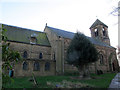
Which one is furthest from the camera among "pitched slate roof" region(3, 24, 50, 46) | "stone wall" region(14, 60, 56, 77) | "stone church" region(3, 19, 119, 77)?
"pitched slate roof" region(3, 24, 50, 46)

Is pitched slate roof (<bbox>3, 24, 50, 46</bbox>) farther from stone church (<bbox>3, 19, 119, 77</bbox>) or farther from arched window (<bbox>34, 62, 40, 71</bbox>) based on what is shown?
arched window (<bbox>34, 62, 40, 71</bbox>)

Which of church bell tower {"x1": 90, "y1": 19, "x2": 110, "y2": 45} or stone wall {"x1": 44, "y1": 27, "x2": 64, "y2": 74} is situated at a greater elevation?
church bell tower {"x1": 90, "y1": 19, "x2": 110, "y2": 45}

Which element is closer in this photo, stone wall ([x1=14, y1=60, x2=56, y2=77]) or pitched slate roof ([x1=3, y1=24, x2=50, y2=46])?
stone wall ([x1=14, y1=60, x2=56, y2=77])

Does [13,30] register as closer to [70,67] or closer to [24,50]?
[24,50]

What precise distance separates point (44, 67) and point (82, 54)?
7.86 m

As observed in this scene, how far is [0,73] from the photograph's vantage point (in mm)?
3141

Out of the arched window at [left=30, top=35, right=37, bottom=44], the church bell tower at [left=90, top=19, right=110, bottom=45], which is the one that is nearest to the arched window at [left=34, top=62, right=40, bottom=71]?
the arched window at [left=30, top=35, right=37, bottom=44]

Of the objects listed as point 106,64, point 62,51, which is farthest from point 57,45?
point 106,64

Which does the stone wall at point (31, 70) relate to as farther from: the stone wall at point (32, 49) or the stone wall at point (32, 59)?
the stone wall at point (32, 49)

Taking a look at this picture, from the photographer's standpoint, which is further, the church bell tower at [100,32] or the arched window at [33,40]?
the church bell tower at [100,32]

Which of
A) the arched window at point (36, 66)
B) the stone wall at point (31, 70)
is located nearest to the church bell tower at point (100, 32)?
the stone wall at point (31, 70)

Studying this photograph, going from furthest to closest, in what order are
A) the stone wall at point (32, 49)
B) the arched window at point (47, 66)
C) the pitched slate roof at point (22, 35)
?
the pitched slate roof at point (22, 35)
the stone wall at point (32, 49)
the arched window at point (47, 66)

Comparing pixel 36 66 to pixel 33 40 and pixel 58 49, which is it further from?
pixel 33 40

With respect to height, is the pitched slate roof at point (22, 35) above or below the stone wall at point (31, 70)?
above
